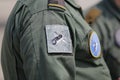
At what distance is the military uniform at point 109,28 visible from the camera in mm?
3074

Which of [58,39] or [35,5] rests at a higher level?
[35,5]

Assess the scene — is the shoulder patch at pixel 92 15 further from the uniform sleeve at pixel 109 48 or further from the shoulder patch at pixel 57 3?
the shoulder patch at pixel 57 3

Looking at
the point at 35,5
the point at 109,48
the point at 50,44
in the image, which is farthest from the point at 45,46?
the point at 109,48

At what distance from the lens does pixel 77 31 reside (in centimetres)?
162

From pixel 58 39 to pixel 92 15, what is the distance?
1672 mm

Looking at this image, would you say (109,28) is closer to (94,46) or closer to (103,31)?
(103,31)

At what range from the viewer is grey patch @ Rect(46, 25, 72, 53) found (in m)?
1.54

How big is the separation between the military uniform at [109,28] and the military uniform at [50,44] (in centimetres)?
135

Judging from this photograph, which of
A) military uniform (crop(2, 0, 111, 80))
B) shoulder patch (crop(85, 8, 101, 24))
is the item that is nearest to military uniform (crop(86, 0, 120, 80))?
shoulder patch (crop(85, 8, 101, 24))

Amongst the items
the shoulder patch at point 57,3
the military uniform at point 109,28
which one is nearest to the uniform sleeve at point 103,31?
the military uniform at point 109,28

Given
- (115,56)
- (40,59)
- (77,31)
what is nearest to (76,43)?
(77,31)

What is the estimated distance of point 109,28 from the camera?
10.3ft

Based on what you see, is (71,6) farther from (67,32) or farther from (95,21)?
(95,21)

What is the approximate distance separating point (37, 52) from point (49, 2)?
20 cm
